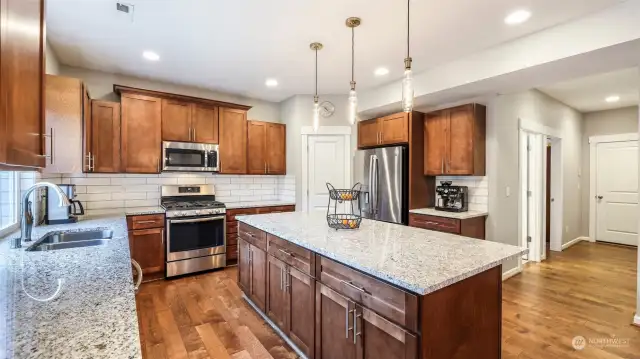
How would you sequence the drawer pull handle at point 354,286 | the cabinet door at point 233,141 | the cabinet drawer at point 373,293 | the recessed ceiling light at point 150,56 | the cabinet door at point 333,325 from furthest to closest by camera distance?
the cabinet door at point 233,141
the recessed ceiling light at point 150,56
the cabinet door at point 333,325
the drawer pull handle at point 354,286
the cabinet drawer at point 373,293

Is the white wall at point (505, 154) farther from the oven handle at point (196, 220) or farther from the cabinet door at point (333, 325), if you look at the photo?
the oven handle at point (196, 220)

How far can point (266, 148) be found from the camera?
476cm

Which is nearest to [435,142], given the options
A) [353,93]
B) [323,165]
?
[323,165]

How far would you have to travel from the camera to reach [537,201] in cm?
455

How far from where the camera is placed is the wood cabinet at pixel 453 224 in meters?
3.37

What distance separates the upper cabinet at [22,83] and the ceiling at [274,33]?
5.39 feet

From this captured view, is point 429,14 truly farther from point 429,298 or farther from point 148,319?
point 148,319

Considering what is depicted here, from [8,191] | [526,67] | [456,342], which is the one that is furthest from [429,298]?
[8,191]

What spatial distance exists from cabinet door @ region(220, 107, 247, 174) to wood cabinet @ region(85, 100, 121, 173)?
1.26m

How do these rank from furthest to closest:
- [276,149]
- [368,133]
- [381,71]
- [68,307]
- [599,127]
→ [599,127]
[276,149]
[368,133]
[381,71]
[68,307]

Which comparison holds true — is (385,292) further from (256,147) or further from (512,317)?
(256,147)

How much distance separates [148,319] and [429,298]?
8.57 feet

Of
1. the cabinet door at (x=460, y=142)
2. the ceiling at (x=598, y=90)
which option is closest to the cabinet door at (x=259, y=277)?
the cabinet door at (x=460, y=142)

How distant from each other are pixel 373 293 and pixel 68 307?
118 cm
